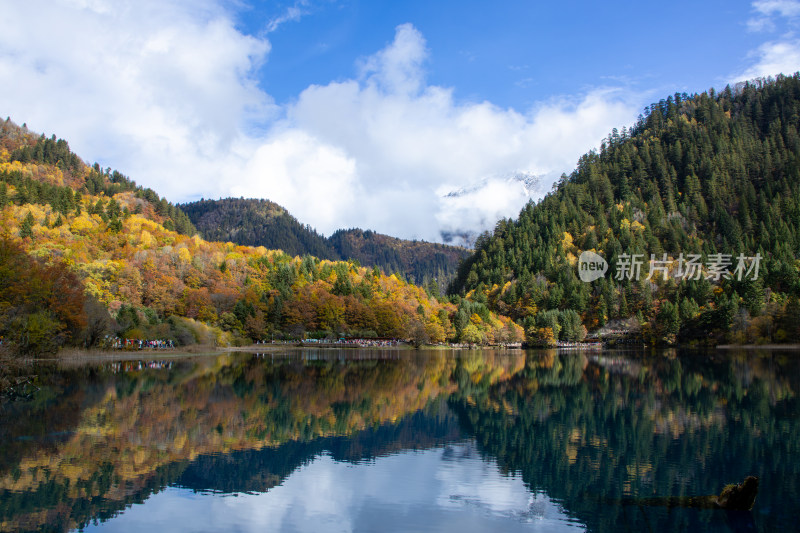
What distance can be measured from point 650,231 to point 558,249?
2539 cm

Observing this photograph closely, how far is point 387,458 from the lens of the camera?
19.7 m

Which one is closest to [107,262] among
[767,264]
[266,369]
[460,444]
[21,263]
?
[21,263]

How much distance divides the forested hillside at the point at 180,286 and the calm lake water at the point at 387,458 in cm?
3518

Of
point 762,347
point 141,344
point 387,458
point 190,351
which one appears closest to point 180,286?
point 190,351

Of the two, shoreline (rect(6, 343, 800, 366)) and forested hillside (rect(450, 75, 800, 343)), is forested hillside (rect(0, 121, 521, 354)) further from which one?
forested hillside (rect(450, 75, 800, 343))

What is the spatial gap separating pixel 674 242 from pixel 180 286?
124 m

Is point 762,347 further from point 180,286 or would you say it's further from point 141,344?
point 180,286

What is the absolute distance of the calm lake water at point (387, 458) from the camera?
13.8 metres

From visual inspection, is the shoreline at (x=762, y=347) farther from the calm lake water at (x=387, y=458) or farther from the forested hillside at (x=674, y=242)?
the calm lake water at (x=387, y=458)

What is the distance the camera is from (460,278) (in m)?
188

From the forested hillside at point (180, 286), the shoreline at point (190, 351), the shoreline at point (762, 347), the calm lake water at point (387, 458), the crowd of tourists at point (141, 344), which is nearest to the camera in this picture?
the calm lake water at point (387, 458)

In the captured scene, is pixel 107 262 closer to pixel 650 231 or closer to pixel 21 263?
pixel 21 263

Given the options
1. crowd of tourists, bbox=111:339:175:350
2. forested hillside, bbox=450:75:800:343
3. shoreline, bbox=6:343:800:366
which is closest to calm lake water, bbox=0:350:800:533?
shoreline, bbox=6:343:800:366

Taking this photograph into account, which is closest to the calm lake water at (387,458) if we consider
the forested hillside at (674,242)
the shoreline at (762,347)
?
the shoreline at (762,347)
